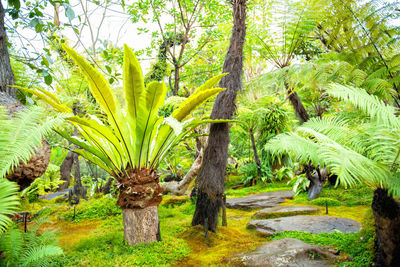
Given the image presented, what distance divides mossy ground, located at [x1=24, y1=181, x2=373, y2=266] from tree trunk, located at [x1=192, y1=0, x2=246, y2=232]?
10.2 inches

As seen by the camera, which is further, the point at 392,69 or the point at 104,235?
the point at 104,235

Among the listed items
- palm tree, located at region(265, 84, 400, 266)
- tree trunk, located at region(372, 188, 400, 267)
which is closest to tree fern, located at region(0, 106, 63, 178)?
palm tree, located at region(265, 84, 400, 266)

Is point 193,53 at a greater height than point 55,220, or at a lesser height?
greater

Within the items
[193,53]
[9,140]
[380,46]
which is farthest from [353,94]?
[193,53]

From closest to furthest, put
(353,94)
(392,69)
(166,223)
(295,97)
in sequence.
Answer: (353,94)
(392,69)
(166,223)
(295,97)

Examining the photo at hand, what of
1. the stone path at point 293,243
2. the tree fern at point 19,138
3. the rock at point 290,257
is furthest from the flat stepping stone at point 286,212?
the tree fern at point 19,138

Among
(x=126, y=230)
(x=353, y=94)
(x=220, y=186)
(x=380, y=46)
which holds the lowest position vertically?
(x=126, y=230)

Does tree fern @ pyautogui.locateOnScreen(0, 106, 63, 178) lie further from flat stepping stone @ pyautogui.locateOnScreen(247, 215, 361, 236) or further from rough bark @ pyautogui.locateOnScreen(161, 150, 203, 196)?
rough bark @ pyautogui.locateOnScreen(161, 150, 203, 196)

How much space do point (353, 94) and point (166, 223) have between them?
103 inches

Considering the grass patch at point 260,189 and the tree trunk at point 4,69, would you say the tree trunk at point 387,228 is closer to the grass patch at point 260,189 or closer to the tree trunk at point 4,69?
the tree trunk at point 4,69

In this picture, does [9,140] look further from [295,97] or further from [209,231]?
[295,97]

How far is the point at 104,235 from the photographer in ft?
8.71

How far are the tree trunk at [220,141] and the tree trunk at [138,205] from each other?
0.65 meters

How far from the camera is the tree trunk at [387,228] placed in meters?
1.32
